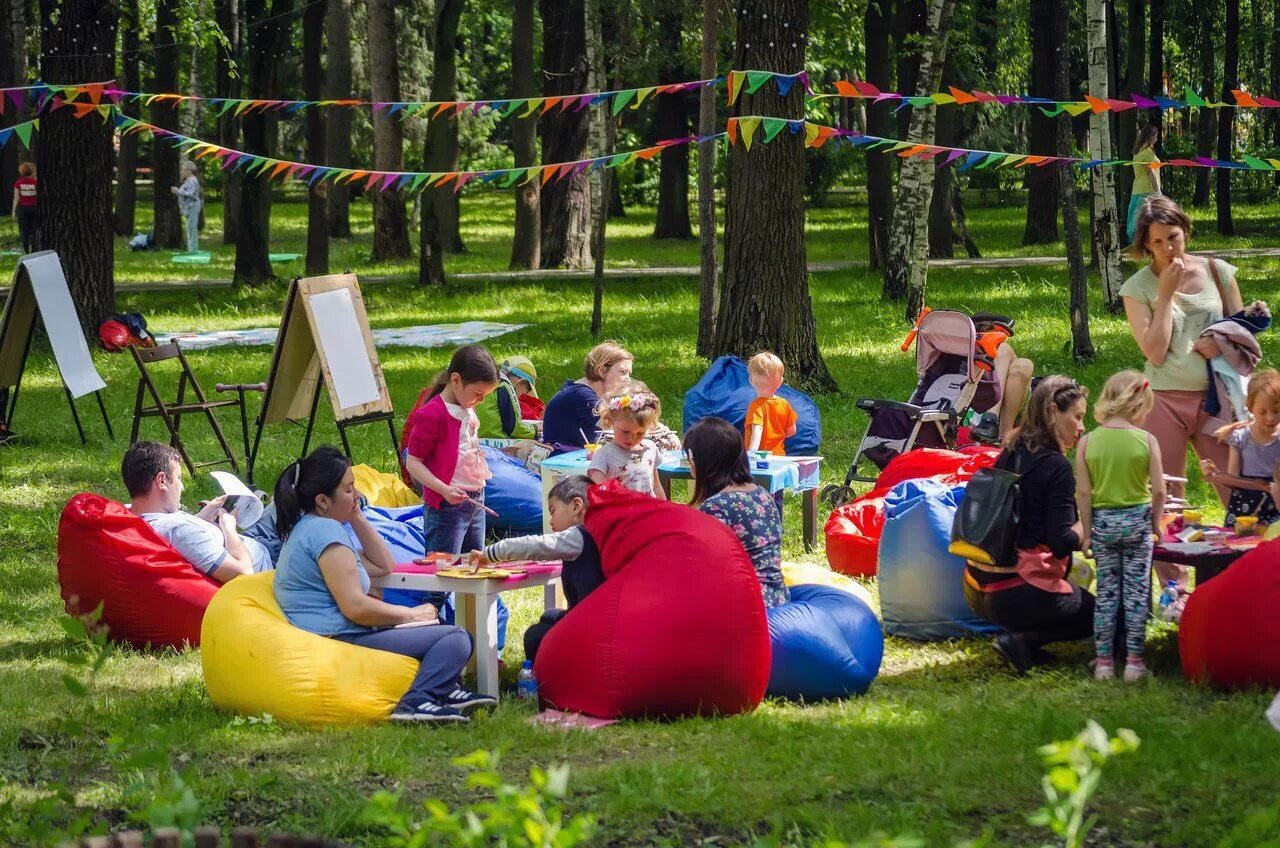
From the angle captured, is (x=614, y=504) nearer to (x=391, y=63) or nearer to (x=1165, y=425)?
(x=1165, y=425)

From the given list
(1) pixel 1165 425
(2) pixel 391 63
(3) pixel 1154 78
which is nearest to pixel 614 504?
(1) pixel 1165 425

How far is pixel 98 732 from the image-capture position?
21.0 feet

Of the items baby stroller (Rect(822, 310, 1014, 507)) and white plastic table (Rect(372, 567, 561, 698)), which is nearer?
white plastic table (Rect(372, 567, 561, 698))

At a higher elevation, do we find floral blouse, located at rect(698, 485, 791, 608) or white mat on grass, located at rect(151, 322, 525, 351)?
white mat on grass, located at rect(151, 322, 525, 351)

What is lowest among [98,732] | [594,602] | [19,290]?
[98,732]

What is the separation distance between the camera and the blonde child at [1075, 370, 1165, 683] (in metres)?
6.80

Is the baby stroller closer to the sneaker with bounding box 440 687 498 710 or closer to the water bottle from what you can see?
the water bottle

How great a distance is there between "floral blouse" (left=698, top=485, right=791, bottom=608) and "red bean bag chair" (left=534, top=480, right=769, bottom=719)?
0.20m

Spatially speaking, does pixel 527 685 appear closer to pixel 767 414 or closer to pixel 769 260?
pixel 767 414

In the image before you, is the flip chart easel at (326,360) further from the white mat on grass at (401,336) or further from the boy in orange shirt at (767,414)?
the white mat on grass at (401,336)

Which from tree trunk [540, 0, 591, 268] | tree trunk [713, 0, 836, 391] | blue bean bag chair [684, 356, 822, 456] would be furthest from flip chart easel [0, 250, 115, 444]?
tree trunk [540, 0, 591, 268]

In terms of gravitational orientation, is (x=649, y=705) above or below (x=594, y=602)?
below

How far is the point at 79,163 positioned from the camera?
1644 centimetres

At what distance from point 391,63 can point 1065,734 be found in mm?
19915
